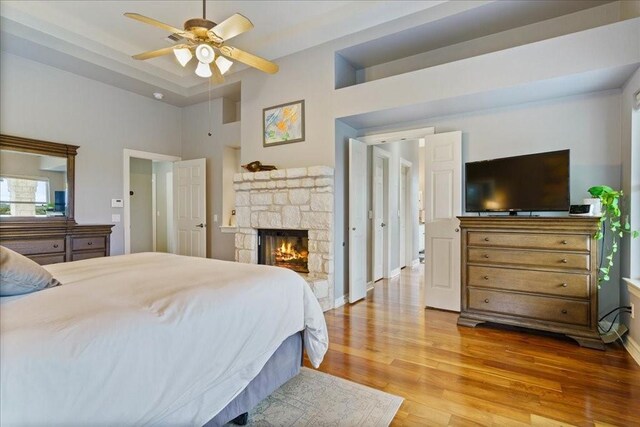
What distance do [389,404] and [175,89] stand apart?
5.27m

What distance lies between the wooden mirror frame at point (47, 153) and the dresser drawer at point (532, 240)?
496 centimetres

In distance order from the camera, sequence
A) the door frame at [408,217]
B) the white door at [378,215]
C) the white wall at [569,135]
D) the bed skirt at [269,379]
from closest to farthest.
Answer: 1. the bed skirt at [269,379]
2. the white wall at [569,135]
3. the white door at [378,215]
4. the door frame at [408,217]

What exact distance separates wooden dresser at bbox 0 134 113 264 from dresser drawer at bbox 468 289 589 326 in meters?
4.68

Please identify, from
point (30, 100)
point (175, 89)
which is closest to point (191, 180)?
point (175, 89)

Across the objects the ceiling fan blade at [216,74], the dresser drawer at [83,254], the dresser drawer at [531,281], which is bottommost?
the dresser drawer at [531,281]

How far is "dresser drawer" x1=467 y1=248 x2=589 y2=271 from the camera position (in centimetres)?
270

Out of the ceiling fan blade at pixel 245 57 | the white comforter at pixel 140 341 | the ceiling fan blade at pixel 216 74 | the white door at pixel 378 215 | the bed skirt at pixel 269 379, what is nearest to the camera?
the white comforter at pixel 140 341

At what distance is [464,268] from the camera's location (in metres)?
3.23

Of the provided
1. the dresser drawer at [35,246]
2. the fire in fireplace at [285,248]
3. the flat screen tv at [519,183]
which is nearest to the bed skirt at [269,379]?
the fire in fireplace at [285,248]

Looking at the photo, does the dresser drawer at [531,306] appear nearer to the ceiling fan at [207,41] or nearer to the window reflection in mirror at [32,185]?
the ceiling fan at [207,41]

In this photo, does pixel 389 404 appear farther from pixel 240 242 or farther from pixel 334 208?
pixel 240 242

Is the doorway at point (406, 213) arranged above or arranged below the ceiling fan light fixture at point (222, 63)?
below

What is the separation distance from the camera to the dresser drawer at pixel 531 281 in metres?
2.70

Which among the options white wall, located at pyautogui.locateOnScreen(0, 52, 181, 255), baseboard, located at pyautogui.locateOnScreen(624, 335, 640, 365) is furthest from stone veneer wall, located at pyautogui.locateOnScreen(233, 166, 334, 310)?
baseboard, located at pyautogui.locateOnScreen(624, 335, 640, 365)
